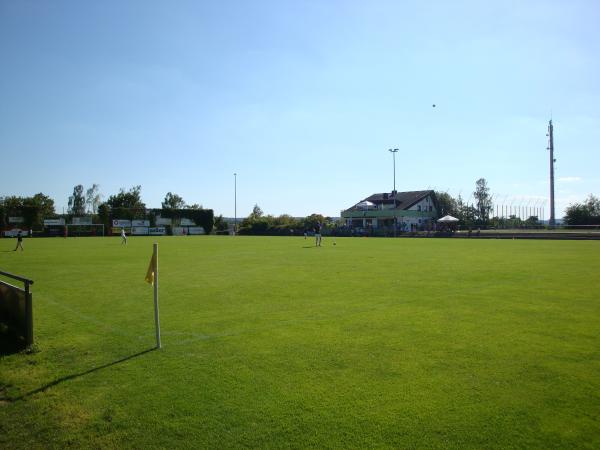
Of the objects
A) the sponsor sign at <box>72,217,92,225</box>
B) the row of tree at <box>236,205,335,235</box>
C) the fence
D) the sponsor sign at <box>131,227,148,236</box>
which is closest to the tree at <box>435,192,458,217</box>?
the row of tree at <box>236,205,335,235</box>

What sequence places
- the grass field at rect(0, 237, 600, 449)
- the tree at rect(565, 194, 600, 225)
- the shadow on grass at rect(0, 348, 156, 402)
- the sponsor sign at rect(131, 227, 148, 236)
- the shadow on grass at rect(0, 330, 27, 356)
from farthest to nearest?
the sponsor sign at rect(131, 227, 148, 236)
the tree at rect(565, 194, 600, 225)
the shadow on grass at rect(0, 330, 27, 356)
the shadow on grass at rect(0, 348, 156, 402)
the grass field at rect(0, 237, 600, 449)

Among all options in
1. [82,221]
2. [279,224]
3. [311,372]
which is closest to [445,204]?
[279,224]

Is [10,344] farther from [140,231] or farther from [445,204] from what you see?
[445,204]

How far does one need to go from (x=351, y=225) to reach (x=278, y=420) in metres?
70.5

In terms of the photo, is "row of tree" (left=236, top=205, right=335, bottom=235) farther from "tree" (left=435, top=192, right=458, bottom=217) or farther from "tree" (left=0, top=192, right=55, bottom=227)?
"tree" (left=0, top=192, right=55, bottom=227)

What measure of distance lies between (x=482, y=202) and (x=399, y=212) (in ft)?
48.5

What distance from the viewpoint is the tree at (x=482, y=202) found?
226ft

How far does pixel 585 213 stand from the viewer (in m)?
57.2

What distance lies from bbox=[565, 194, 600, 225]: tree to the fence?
214 feet

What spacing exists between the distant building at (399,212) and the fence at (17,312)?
2378 inches

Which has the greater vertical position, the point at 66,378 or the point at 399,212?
the point at 399,212

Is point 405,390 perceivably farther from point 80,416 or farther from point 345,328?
point 80,416

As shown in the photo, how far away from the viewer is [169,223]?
73438 millimetres

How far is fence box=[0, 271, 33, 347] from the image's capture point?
641 centimetres
